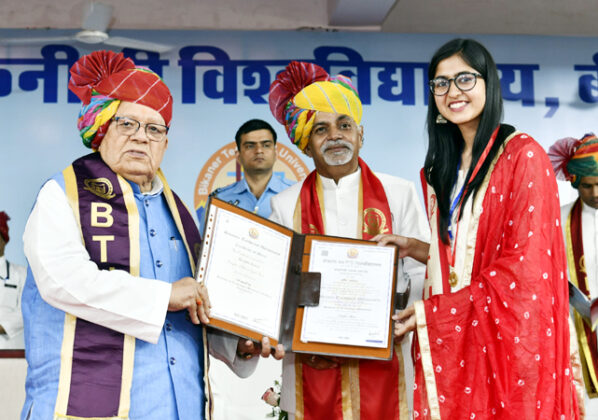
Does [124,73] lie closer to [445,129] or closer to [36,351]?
[36,351]

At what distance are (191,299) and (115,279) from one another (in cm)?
30

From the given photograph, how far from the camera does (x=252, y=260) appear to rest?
9.87 feet

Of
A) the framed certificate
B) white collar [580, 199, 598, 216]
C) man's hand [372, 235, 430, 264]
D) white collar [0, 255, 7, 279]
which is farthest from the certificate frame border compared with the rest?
white collar [0, 255, 7, 279]

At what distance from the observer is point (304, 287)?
3174mm

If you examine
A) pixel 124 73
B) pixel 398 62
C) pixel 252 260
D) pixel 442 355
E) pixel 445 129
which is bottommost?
pixel 442 355

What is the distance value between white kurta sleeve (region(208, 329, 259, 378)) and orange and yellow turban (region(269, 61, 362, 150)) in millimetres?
1292

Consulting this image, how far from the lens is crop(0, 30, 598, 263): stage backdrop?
6641 mm

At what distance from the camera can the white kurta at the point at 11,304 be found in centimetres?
623

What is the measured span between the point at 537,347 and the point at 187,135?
186 inches

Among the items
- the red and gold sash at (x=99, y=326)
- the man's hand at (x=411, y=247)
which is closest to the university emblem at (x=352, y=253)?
the man's hand at (x=411, y=247)

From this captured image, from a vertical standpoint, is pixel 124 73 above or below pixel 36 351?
above

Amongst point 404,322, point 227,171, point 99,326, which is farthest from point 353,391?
point 227,171

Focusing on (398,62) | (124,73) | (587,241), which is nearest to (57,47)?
(398,62)

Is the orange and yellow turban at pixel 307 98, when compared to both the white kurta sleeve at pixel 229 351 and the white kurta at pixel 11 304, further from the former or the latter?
the white kurta at pixel 11 304
